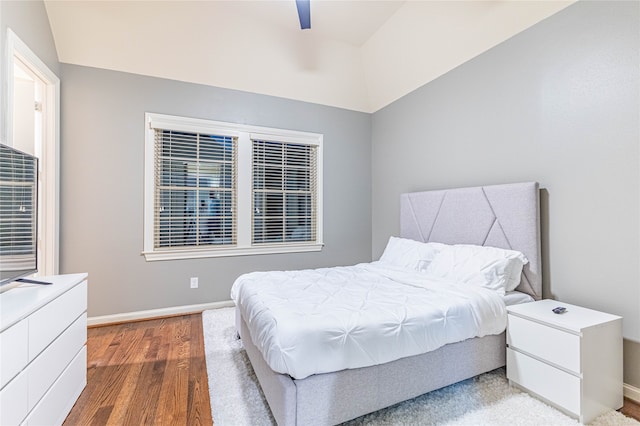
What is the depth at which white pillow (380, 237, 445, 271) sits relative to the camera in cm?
305

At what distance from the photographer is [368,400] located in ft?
5.48

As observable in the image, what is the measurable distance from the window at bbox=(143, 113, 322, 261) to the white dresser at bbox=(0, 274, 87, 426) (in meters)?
1.64

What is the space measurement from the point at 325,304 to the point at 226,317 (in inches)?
78.2

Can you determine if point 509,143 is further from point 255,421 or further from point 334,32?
point 255,421

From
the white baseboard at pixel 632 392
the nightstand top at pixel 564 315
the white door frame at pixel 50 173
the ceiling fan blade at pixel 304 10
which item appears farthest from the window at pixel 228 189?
the white baseboard at pixel 632 392

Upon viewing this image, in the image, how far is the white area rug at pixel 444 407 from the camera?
174 cm

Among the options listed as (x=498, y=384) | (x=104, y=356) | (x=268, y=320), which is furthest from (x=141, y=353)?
(x=498, y=384)

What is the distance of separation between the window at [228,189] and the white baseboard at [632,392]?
3.32 meters

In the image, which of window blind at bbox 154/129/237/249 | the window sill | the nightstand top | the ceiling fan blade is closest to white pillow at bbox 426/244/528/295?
the nightstand top

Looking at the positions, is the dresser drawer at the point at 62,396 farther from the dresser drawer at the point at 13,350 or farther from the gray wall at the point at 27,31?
the gray wall at the point at 27,31

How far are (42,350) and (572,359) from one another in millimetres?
2980

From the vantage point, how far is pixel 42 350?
5.06ft

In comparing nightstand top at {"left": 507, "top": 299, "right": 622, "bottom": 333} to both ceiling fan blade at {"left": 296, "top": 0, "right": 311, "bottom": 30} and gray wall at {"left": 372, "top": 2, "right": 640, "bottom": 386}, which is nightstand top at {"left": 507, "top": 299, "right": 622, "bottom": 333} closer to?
gray wall at {"left": 372, "top": 2, "right": 640, "bottom": 386}

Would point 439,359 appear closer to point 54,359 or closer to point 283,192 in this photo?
point 54,359
